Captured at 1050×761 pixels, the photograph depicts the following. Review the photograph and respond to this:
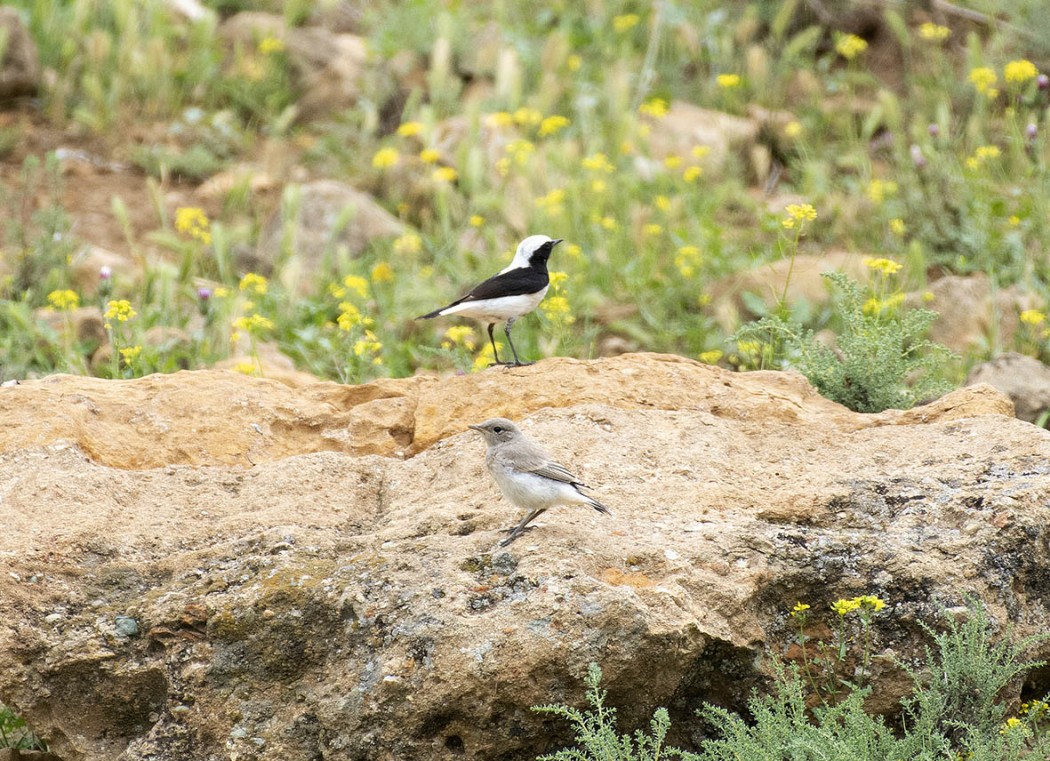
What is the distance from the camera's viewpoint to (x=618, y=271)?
920 cm

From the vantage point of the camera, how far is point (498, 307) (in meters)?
6.41

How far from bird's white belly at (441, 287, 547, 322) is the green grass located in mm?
314

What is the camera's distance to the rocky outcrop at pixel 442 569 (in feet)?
12.9

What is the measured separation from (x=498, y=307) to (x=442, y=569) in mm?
2483

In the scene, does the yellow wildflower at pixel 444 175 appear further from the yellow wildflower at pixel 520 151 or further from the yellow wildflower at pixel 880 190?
the yellow wildflower at pixel 880 190

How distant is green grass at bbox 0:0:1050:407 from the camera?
8609 millimetres

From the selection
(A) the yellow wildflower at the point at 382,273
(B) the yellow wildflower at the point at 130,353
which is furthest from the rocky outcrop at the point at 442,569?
(A) the yellow wildflower at the point at 382,273

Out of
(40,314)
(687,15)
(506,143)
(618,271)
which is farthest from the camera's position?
(687,15)

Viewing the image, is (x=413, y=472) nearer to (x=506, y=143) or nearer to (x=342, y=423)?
(x=342, y=423)

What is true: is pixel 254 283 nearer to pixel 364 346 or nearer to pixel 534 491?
pixel 364 346

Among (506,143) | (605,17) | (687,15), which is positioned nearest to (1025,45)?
(687,15)

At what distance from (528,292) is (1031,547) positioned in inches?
111

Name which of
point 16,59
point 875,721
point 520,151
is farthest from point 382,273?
point 875,721

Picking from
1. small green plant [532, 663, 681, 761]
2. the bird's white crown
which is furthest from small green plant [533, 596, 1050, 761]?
the bird's white crown
